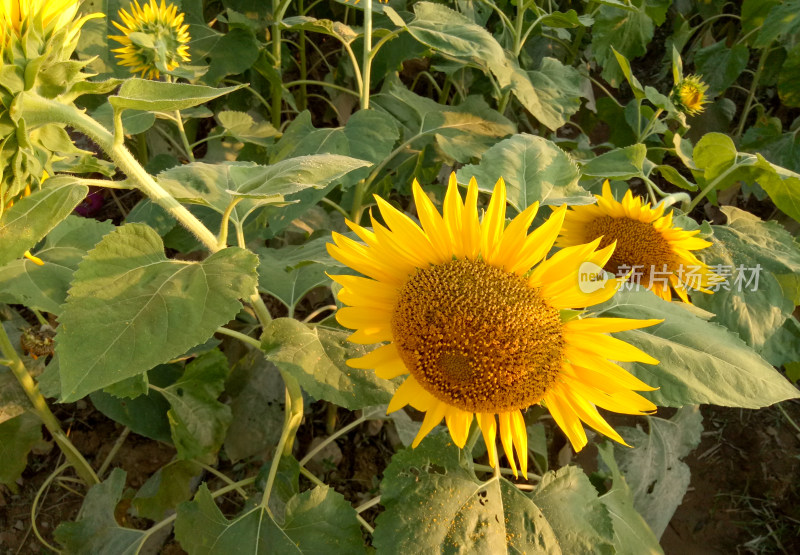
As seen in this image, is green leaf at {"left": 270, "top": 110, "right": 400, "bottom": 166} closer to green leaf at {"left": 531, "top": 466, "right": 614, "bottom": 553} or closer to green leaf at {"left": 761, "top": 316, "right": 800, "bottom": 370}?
green leaf at {"left": 531, "top": 466, "right": 614, "bottom": 553}

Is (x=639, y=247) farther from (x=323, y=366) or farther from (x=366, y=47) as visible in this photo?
(x=366, y=47)

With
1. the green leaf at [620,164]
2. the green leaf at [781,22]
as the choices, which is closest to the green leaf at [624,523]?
the green leaf at [620,164]

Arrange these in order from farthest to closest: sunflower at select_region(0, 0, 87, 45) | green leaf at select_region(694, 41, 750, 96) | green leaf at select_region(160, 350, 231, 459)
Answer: green leaf at select_region(694, 41, 750, 96)
green leaf at select_region(160, 350, 231, 459)
sunflower at select_region(0, 0, 87, 45)

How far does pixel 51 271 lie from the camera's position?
3.81 ft

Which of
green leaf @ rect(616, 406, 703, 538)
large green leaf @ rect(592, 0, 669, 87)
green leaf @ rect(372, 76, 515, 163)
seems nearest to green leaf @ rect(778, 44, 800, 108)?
large green leaf @ rect(592, 0, 669, 87)

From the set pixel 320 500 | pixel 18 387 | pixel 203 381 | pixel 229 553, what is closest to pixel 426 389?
pixel 320 500

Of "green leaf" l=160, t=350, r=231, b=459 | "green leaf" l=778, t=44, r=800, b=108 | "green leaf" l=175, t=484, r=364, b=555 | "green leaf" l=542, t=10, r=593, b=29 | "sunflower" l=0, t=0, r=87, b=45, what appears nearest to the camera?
"sunflower" l=0, t=0, r=87, b=45

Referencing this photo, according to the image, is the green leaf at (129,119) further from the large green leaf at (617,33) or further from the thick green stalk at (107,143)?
the large green leaf at (617,33)

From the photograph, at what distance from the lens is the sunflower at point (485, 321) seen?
80 centimetres

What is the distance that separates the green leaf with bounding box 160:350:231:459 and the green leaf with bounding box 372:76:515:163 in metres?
0.85

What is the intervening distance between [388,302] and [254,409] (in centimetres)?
95

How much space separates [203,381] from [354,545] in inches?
24.5

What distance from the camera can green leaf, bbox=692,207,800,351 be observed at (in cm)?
143

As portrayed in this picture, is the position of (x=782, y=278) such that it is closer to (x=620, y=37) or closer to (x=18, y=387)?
(x=620, y=37)
